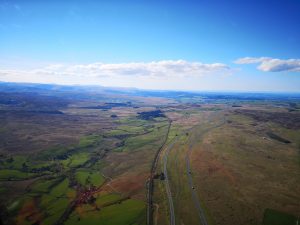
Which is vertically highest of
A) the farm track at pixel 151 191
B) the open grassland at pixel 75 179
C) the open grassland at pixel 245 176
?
the open grassland at pixel 245 176

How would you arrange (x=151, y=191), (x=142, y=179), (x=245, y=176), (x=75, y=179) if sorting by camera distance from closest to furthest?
1. (x=151, y=191)
2. (x=142, y=179)
3. (x=75, y=179)
4. (x=245, y=176)

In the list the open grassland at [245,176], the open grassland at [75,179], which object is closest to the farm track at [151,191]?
the open grassland at [75,179]

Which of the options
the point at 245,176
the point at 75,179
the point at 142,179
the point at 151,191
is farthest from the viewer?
the point at 245,176

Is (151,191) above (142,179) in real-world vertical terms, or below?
above

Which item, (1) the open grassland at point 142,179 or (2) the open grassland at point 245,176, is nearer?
(1) the open grassland at point 142,179

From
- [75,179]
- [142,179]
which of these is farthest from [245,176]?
[75,179]

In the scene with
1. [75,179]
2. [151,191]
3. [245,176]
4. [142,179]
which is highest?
[245,176]

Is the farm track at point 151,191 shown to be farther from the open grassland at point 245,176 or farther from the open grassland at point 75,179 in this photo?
the open grassland at point 245,176

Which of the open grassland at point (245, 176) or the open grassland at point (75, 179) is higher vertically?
the open grassland at point (245, 176)

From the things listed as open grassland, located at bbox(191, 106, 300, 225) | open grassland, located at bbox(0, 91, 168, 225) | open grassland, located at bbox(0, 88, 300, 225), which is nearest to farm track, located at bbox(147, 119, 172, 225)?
open grassland, located at bbox(0, 88, 300, 225)

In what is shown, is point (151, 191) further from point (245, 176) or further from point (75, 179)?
point (245, 176)

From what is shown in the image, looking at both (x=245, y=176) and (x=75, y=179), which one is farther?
(x=245, y=176)

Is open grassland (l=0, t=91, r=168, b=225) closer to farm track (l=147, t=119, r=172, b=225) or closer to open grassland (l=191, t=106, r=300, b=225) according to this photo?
farm track (l=147, t=119, r=172, b=225)
